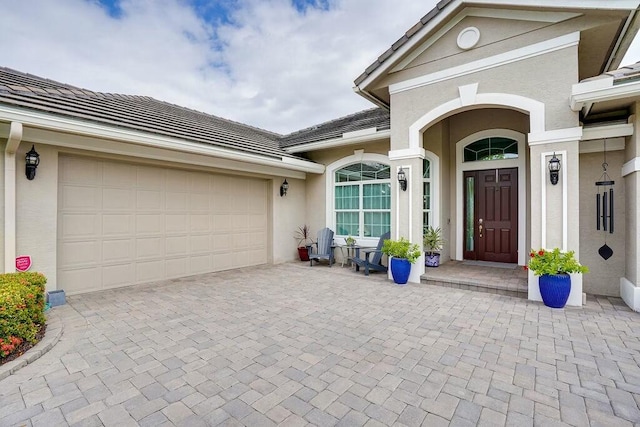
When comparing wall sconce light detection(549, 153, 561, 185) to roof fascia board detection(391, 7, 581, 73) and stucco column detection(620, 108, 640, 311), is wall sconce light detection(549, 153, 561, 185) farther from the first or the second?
roof fascia board detection(391, 7, 581, 73)

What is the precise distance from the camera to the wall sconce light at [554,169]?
15.9 ft

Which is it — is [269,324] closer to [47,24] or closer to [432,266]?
[432,266]

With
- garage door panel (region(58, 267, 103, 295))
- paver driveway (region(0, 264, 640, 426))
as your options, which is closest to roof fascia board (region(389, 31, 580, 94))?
paver driveway (region(0, 264, 640, 426))

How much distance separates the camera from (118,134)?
537 centimetres

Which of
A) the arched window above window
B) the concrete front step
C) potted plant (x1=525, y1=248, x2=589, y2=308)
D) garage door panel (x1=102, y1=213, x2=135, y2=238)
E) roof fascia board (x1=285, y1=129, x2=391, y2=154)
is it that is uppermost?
roof fascia board (x1=285, y1=129, x2=391, y2=154)

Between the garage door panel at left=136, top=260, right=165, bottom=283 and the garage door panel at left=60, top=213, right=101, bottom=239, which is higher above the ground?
the garage door panel at left=60, top=213, right=101, bottom=239

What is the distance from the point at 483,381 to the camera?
108 inches

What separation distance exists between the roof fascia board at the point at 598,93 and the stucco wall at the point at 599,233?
60.3 inches

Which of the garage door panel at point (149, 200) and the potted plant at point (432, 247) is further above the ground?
the garage door panel at point (149, 200)

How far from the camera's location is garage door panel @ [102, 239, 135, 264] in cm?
595

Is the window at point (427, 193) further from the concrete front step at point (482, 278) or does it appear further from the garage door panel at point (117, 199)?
the garage door panel at point (117, 199)

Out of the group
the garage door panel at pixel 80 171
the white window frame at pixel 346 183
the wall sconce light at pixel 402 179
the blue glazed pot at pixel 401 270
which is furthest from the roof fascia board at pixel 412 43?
the garage door panel at pixel 80 171

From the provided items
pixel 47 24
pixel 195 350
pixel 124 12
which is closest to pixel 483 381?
pixel 195 350

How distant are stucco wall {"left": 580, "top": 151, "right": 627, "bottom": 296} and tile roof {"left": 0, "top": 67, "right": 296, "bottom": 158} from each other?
6.81 meters
